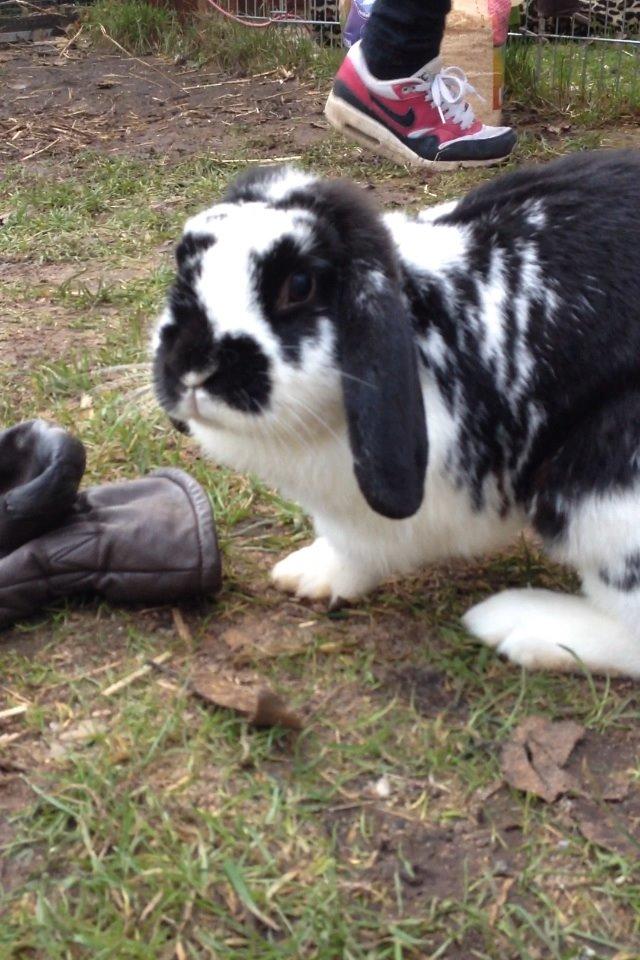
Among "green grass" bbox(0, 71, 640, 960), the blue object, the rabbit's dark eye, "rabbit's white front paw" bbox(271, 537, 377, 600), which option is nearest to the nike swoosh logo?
the blue object

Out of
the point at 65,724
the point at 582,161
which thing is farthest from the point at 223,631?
the point at 582,161

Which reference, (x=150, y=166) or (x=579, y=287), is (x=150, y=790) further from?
(x=150, y=166)

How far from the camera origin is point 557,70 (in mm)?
5871

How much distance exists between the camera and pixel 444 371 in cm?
208

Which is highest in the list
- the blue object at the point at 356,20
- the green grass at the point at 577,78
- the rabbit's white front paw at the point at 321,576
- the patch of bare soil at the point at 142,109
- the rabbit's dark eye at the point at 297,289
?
the rabbit's dark eye at the point at 297,289

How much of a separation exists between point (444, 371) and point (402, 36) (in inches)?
126

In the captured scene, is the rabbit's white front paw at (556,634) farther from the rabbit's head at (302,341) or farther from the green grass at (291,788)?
the rabbit's head at (302,341)

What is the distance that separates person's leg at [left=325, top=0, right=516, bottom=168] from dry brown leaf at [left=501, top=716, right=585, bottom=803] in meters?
3.41

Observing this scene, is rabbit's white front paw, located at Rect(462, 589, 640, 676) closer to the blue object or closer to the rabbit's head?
the rabbit's head

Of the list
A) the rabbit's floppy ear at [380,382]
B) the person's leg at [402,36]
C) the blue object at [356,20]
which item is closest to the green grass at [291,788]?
the rabbit's floppy ear at [380,382]

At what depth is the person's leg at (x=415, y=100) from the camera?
4.86 meters

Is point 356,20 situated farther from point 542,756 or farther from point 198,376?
point 542,756

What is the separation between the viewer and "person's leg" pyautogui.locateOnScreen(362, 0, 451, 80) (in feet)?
15.6

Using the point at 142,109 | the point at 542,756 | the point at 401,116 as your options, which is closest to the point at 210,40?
the point at 142,109
